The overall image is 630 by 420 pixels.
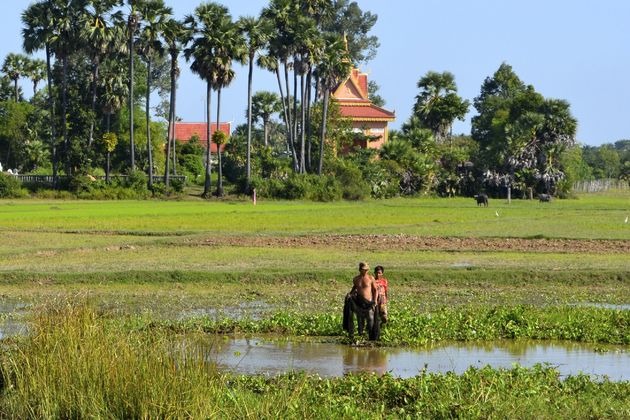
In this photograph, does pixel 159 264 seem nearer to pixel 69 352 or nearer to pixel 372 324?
pixel 372 324

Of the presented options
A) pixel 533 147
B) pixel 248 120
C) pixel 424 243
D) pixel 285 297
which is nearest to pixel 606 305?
pixel 285 297

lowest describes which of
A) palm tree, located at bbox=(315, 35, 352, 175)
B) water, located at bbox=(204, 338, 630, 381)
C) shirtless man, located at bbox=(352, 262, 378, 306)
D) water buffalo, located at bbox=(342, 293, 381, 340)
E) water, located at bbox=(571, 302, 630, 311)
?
water, located at bbox=(204, 338, 630, 381)

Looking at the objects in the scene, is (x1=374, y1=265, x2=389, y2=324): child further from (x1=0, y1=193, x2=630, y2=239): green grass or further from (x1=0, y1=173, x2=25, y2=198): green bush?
(x1=0, y1=173, x2=25, y2=198): green bush

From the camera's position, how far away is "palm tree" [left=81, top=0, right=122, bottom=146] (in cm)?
7550

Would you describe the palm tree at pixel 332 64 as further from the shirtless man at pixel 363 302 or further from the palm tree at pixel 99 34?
the shirtless man at pixel 363 302

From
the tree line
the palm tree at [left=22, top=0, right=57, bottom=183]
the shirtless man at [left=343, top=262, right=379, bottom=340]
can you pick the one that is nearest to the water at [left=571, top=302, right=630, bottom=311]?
the shirtless man at [left=343, top=262, right=379, bottom=340]

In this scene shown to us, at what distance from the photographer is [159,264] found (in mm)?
29156

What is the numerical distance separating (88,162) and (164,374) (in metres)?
67.5

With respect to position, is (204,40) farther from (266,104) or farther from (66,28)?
(266,104)

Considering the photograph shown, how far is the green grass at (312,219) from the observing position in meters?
42.2

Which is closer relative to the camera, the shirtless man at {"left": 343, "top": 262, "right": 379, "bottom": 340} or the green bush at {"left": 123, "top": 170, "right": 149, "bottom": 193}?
the shirtless man at {"left": 343, "top": 262, "right": 379, "bottom": 340}

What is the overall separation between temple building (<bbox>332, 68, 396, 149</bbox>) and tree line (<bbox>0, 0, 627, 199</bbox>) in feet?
5.60

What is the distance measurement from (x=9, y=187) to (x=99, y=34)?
12.0m

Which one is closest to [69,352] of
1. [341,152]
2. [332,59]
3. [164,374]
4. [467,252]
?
[164,374]
